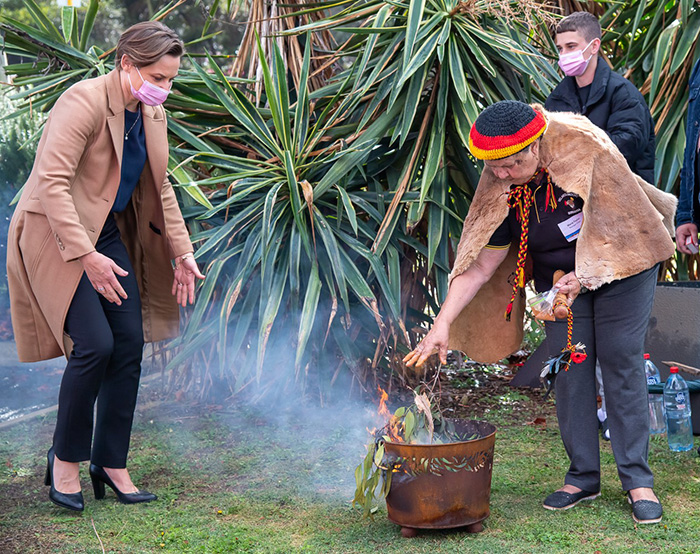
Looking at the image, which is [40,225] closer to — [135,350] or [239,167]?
[135,350]

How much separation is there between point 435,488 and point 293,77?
3.44 meters

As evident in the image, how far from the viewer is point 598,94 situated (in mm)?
3895

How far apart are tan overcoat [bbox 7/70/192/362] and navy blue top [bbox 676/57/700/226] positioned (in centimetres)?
235

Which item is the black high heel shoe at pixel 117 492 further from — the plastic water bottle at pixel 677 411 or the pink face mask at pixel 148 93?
the plastic water bottle at pixel 677 411

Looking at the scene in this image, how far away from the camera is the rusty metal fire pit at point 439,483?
271 cm

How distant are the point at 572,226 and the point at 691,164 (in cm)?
121

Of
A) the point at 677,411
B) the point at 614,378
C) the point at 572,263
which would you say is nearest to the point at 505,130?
the point at 572,263

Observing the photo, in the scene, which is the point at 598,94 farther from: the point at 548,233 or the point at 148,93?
the point at 148,93

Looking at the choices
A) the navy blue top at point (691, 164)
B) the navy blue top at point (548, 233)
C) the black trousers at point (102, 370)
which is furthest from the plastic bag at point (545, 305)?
the black trousers at point (102, 370)

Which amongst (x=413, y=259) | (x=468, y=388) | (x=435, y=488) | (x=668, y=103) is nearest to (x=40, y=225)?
(x=435, y=488)

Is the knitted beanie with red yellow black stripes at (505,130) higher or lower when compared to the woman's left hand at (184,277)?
higher

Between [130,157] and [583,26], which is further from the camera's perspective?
[583,26]

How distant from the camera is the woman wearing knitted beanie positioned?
2.86m

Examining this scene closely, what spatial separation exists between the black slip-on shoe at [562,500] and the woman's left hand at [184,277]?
162 cm
